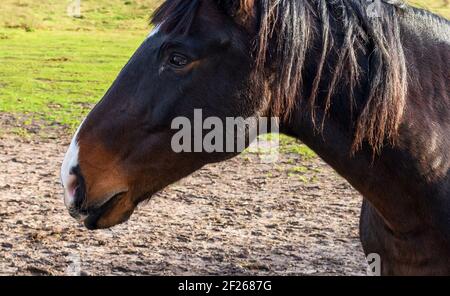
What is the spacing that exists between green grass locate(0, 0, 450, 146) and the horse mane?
0.70 meters

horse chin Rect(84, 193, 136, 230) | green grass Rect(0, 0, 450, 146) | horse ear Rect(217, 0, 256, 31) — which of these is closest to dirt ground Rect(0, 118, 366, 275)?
green grass Rect(0, 0, 450, 146)

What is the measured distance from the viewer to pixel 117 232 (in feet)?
18.1

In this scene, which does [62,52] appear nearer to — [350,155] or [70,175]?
[70,175]

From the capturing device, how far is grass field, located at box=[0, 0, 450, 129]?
1177 cm

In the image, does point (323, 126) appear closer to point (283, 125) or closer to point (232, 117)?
point (283, 125)

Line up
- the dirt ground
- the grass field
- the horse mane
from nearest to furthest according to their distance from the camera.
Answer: the horse mane
the dirt ground
the grass field

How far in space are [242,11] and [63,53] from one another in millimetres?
21127

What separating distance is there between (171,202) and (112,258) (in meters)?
1.58

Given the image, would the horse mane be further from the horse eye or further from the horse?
→ the horse eye

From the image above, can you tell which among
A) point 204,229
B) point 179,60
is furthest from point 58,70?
point 179,60

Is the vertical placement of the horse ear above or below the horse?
above

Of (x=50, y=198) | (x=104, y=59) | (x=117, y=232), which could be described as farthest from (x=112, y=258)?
(x=104, y=59)

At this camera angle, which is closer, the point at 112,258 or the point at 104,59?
the point at 112,258
